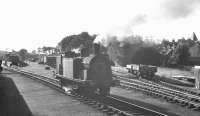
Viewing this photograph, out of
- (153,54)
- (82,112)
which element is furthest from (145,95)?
(153,54)

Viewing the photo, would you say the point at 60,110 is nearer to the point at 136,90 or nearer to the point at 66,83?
the point at 66,83

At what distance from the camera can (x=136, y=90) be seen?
20516 mm

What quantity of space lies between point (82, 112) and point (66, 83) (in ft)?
25.7

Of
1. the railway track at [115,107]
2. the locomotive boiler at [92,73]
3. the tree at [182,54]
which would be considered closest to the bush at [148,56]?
the tree at [182,54]

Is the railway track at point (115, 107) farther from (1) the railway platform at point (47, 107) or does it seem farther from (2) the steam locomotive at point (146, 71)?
(2) the steam locomotive at point (146, 71)

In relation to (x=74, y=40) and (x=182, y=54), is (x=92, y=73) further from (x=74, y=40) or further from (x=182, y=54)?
(x=74, y=40)

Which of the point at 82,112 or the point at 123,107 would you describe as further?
the point at 123,107

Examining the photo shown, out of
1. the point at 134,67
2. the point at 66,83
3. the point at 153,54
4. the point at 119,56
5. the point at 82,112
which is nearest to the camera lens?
the point at 82,112

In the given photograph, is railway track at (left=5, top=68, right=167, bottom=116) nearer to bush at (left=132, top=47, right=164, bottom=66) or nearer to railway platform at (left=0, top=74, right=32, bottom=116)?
railway platform at (left=0, top=74, right=32, bottom=116)

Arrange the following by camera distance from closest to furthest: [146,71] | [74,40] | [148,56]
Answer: [146,71]
[148,56]
[74,40]

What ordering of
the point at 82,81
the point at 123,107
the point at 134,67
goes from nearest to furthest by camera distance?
the point at 123,107 → the point at 82,81 → the point at 134,67

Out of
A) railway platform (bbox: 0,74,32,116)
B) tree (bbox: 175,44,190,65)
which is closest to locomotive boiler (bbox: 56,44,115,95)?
railway platform (bbox: 0,74,32,116)

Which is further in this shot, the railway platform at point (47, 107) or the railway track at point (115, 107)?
the railway platform at point (47, 107)

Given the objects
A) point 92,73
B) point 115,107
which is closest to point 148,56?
point 92,73
